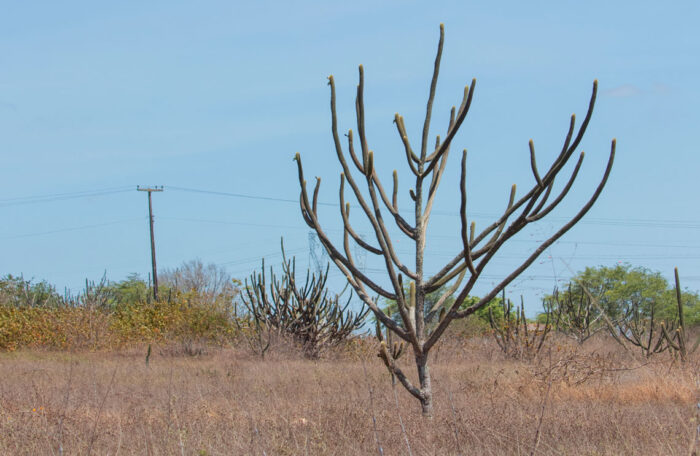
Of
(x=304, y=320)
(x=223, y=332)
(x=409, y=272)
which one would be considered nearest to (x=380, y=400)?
(x=409, y=272)

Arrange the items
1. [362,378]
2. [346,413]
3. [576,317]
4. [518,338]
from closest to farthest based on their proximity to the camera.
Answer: [346,413] → [362,378] → [518,338] → [576,317]

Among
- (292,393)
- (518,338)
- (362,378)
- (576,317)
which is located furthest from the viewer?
(576,317)

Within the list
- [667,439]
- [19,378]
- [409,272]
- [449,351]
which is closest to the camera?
[667,439]

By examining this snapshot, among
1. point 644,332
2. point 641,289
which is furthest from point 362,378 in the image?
point 641,289

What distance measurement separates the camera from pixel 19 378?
41.1 ft

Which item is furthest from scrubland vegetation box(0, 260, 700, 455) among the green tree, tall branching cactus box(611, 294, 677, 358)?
the green tree

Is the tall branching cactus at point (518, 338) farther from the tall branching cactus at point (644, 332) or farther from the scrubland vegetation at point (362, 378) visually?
the tall branching cactus at point (644, 332)

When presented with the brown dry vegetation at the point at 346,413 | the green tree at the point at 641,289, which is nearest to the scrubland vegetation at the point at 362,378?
the brown dry vegetation at the point at 346,413

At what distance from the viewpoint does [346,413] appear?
22.2 feet

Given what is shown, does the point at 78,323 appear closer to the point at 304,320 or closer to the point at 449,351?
the point at 304,320

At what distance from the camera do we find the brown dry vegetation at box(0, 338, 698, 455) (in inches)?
215

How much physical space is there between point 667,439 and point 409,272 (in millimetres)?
2293

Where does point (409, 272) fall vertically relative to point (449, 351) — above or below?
above

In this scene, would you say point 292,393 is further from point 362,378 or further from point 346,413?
point 346,413
